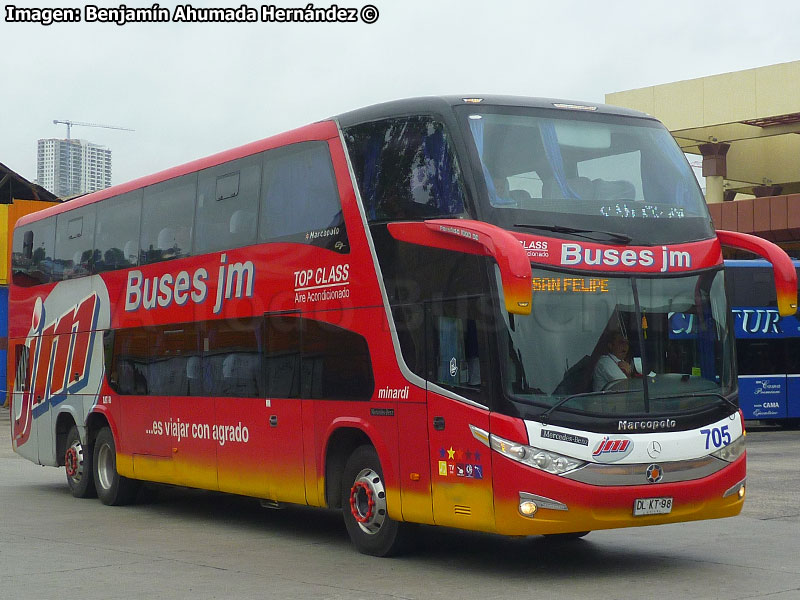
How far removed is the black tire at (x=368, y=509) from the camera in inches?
426

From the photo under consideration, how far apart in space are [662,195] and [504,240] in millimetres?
2028

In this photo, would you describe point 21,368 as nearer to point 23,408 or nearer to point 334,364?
point 23,408

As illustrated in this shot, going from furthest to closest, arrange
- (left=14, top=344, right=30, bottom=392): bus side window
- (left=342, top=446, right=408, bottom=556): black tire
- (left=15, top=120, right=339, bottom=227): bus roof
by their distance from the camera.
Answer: (left=14, top=344, right=30, bottom=392): bus side window
(left=15, top=120, right=339, bottom=227): bus roof
(left=342, top=446, right=408, bottom=556): black tire

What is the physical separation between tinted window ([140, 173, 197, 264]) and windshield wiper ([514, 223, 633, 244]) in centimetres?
574

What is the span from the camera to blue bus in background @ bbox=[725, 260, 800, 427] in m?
28.9

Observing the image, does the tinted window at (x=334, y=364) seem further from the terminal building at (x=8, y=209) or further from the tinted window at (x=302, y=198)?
the terminal building at (x=8, y=209)

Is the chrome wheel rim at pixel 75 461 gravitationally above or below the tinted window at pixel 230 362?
below

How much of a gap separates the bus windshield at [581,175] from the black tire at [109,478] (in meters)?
8.12

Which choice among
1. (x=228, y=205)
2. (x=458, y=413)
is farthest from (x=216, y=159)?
(x=458, y=413)

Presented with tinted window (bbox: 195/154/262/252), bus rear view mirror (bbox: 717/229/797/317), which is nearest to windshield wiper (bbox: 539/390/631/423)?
bus rear view mirror (bbox: 717/229/797/317)

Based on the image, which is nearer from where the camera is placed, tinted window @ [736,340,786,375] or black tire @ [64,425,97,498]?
black tire @ [64,425,97,498]

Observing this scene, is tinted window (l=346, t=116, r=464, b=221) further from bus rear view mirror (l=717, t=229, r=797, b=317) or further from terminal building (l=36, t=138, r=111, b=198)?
terminal building (l=36, t=138, r=111, b=198)

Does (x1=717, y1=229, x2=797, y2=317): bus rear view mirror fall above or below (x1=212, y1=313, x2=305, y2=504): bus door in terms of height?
above

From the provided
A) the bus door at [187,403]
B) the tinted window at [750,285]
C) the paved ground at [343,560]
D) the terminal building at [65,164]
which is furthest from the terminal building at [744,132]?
the terminal building at [65,164]
